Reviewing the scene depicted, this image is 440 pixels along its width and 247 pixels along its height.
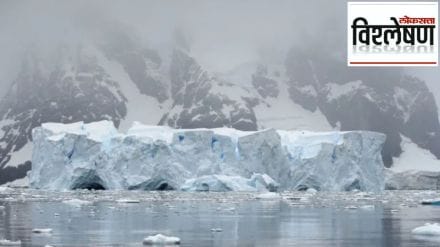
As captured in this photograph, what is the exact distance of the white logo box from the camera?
91.9 feet

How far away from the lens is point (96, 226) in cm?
2184

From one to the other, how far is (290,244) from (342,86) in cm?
13889

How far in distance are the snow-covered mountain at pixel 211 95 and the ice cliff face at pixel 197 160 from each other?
77747 mm

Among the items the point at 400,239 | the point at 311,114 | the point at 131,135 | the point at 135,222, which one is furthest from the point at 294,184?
the point at 311,114

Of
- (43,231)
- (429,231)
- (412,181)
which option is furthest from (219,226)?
(412,181)

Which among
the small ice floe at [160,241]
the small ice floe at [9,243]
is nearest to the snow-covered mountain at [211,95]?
the small ice floe at [160,241]

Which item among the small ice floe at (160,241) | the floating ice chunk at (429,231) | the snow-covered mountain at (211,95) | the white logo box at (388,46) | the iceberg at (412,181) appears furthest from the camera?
the snow-covered mountain at (211,95)

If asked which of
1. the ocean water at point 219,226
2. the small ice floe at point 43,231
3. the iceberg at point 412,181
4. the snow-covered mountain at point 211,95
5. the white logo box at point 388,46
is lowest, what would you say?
the iceberg at point 412,181

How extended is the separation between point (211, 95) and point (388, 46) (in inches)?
4572

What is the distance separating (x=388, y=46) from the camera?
28469mm

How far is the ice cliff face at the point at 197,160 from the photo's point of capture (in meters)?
57.1

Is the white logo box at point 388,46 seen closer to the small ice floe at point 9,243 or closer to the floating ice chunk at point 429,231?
the floating ice chunk at point 429,231

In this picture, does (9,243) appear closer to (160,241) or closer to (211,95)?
(160,241)

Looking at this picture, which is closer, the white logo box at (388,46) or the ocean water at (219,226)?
the ocean water at (219,226)
